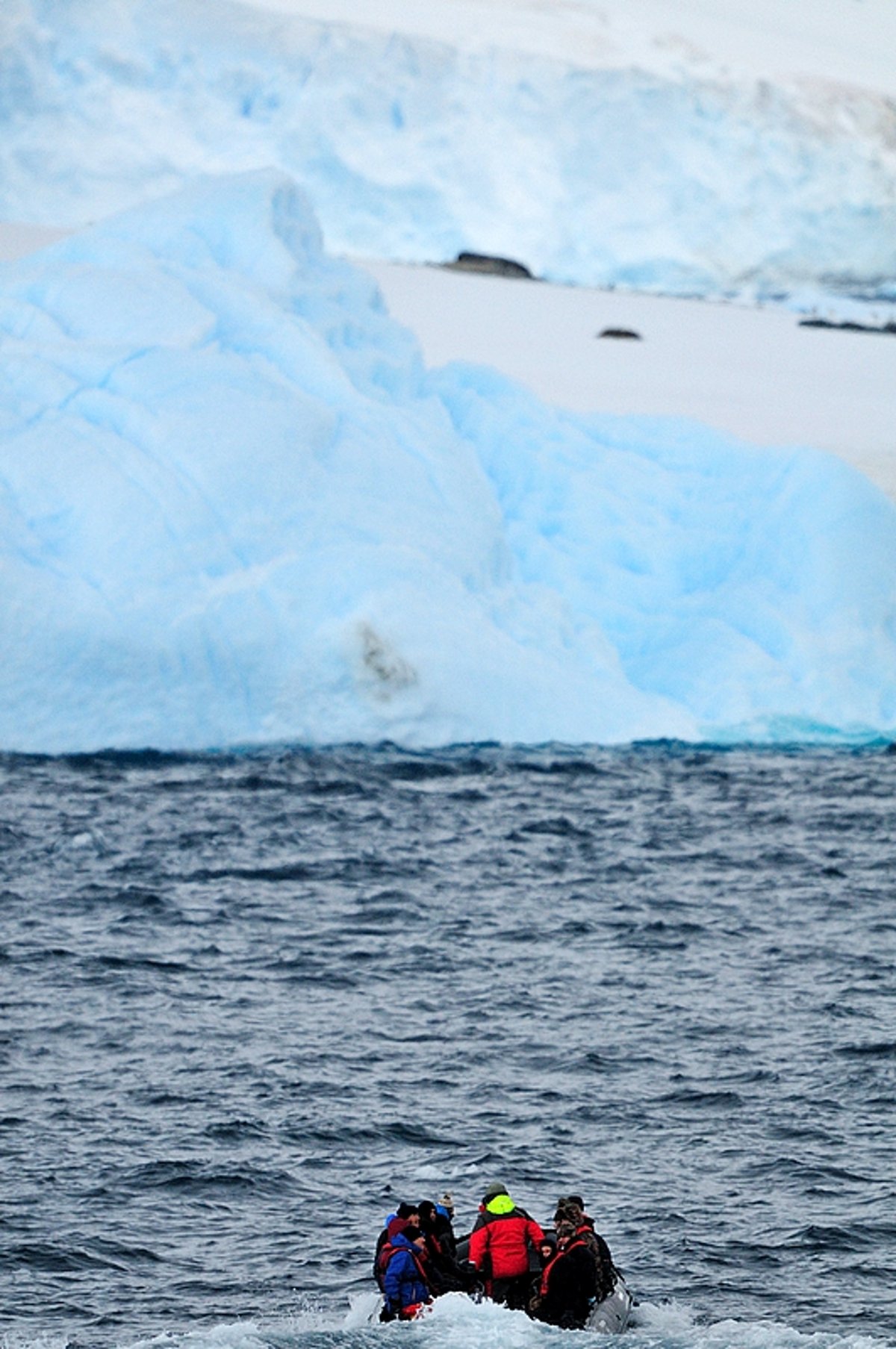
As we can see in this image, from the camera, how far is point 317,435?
65.5 feet

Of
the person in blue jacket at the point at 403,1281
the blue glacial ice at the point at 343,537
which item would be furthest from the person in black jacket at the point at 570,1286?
the blue glacial ice at the point at 343,537

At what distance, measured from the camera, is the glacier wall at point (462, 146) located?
129ft

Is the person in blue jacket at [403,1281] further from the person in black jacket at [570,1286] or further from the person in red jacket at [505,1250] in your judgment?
the person in black jacket at [570,1286]

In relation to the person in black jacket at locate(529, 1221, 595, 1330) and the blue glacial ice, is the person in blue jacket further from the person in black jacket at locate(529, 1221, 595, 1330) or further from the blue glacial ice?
the blue glacial ice

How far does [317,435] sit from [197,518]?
1.75 meters

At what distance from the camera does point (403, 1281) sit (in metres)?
8.61

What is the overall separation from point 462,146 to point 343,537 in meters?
26.9

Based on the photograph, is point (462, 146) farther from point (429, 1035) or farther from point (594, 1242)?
point (594, 1242)

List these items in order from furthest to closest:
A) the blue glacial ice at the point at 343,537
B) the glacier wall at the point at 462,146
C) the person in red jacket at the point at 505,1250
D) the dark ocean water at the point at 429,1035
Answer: the glacier wall at the point at 462,146 → the blue glacial ice at the point at 343,537 → the dark ocean water at the point at 429,1035 → the person in red jacket at the point at 505,1250

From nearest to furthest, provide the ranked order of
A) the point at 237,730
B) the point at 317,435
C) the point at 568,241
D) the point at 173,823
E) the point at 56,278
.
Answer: the point at 173,823 → the point at 237,730 → the point at 317,435 → the point at 56,278 → the point at 568,241

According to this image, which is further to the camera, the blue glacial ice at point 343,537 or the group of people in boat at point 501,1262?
the blue glacial ice at point 343,537

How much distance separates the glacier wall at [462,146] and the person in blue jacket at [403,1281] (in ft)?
110

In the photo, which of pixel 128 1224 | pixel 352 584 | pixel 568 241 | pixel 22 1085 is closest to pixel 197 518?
pixel 352 584

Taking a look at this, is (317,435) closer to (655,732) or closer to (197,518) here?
(197,518)
